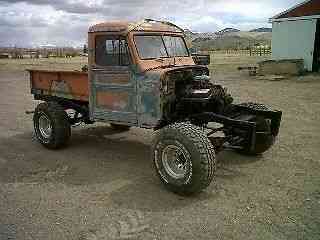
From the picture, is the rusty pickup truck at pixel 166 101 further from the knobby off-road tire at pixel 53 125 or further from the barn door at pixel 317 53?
the barn door at pixel 317 53

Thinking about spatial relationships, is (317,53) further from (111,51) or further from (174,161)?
(174,161)

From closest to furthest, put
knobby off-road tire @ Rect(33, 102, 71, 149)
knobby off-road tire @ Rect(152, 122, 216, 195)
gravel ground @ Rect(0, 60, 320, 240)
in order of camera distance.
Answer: gravel ground @ Rect(0, 60, 320, 240), knobby off-road tire @ Rect(152, 122, 216, 195), knobby off-road tire @ Rect(33, 102, 71, 149)

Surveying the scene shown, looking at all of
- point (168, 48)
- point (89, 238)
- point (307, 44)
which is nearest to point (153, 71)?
point (168, 48)

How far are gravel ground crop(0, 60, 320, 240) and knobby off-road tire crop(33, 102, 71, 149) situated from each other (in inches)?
7.9

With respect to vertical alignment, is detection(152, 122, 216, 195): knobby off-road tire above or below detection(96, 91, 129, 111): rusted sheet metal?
below

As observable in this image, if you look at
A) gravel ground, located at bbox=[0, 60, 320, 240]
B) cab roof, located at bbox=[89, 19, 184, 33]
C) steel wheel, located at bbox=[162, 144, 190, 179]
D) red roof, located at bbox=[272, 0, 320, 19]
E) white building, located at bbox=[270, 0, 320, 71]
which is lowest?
gravel ground, located at bbox=[0, 60, 320, 240]

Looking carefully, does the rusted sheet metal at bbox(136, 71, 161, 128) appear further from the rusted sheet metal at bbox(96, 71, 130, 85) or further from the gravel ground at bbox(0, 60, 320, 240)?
the gravel ground at bbox(0, 60, 320, 240)

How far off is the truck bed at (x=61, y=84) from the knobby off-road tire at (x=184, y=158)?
2.36m

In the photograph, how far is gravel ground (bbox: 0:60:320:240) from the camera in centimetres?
435

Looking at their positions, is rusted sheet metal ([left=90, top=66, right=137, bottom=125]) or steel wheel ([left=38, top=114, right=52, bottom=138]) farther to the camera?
steel wheel ([left=38, top=114, right=52, bottom=138])

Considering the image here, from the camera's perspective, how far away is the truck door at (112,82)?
20.6ft

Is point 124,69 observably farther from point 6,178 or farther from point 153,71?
point 6,178

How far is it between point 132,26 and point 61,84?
7.26 feet

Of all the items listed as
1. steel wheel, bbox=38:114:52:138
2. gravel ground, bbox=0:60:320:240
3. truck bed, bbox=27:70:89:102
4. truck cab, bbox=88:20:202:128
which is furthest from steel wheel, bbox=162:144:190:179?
steel wheel, bbox=38:114:52:138
